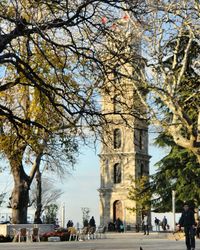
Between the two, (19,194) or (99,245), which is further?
(19,194)

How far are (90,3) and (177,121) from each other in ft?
57.4

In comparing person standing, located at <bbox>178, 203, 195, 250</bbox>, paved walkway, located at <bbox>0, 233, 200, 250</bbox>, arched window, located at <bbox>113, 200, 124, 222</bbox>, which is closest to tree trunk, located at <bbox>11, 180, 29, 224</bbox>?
paved walkway, located at <bbox>0, 233, 200, 250</bbox>

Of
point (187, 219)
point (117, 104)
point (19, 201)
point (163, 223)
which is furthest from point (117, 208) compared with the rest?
point (117, 104)

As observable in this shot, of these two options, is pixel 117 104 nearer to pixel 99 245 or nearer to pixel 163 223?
pixel 99 245

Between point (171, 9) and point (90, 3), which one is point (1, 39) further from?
point (171, 9)

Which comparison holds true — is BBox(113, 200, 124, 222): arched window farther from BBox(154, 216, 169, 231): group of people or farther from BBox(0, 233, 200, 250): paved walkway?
BBox(0, 233, 200, 250): paved walkway

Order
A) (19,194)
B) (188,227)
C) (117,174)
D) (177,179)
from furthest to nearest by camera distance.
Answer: (117,174) → (177,179) → (19,194) → (188,227)

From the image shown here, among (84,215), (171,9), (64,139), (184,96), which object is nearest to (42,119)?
(64,139)

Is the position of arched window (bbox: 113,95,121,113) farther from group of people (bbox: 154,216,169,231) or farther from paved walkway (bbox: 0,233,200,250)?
group of people (bbox: 154,216,169,231)

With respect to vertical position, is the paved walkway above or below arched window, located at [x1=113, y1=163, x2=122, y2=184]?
below

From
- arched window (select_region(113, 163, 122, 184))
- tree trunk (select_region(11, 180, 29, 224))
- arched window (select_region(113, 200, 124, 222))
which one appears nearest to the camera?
tree trunk (select_region(11, 180, 29, 224))

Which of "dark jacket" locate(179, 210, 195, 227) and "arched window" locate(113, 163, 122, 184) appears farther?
"arched window" locate(113, 163, 122, 184)

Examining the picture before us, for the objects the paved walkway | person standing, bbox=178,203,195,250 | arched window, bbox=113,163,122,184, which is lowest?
the paved walkway

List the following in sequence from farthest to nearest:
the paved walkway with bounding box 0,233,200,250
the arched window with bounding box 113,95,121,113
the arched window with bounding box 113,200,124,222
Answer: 1. the arched window with bounding box 113,200,124,222
2. the paved walkway with bounding box 0,233,200,250
3. the arched window with bounding box 113,95,121,113
